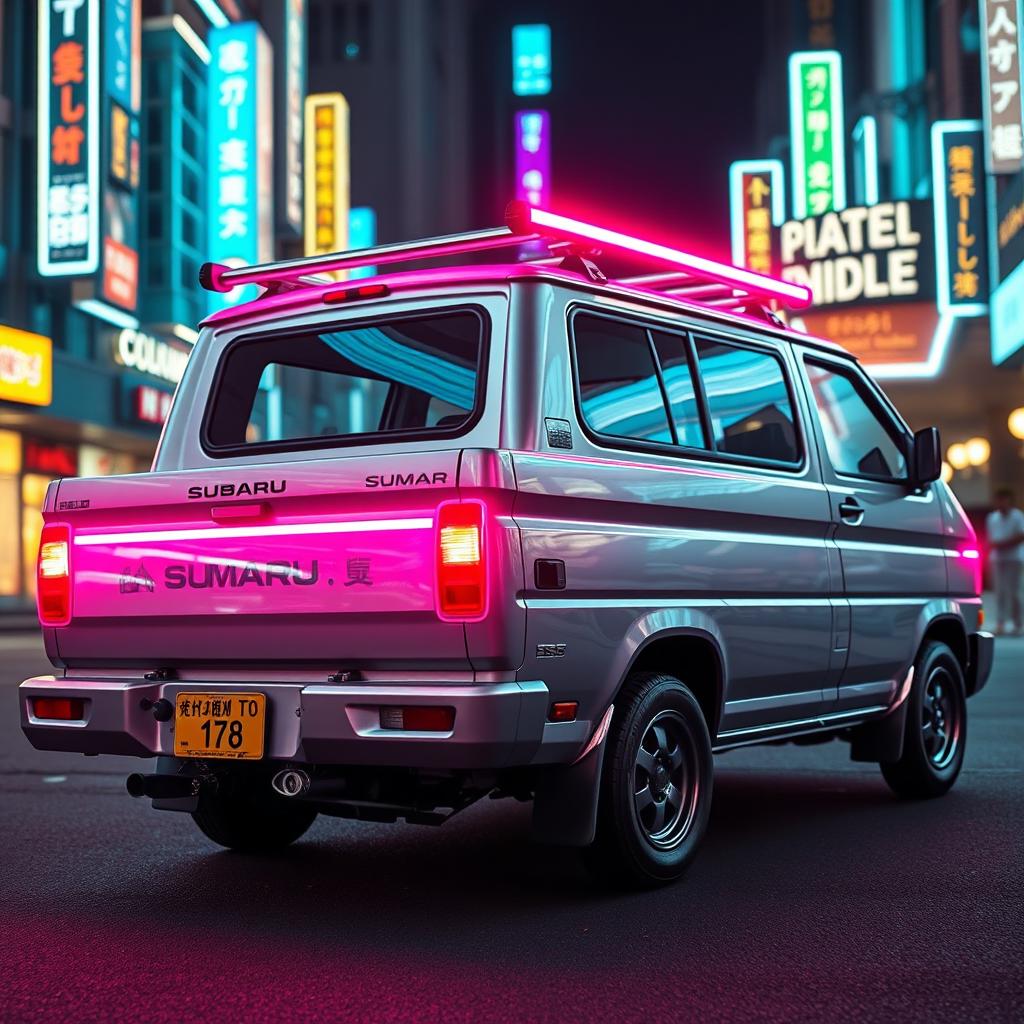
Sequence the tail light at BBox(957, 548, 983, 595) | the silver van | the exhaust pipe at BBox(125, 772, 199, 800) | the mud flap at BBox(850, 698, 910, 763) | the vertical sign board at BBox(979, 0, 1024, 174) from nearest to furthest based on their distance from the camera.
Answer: the silver van < the exhaust pipe at BBox(125, 772, 199, 800) < the mud flap at BBox(850, 698, 910, 763) < the tail light at BBox(957, 548, 983, 595) < the vertical sign board at BBox(979, 0, 1024, 174)

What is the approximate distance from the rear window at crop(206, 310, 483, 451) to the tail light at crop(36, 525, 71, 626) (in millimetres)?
742

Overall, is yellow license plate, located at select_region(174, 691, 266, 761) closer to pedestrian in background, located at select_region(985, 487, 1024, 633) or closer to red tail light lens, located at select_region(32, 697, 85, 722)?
red tail light lens, located at select_region(32, 697, 85, 722)

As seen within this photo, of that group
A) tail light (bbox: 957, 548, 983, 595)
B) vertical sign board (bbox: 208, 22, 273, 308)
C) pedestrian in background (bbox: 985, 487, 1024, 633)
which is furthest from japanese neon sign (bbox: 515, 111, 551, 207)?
tail light (bbox: 957, 548, 983, 595)

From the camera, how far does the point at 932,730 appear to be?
7.04 metres

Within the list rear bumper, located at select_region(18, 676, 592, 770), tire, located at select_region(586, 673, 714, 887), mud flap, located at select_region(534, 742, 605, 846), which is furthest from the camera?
tire, located at select_region(586, 673, 714, 887)

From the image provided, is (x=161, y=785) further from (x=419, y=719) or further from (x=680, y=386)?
(x=680, y=386)

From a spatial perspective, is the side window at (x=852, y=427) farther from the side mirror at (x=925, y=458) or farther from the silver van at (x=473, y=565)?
the silver van at (x=473, y=565)

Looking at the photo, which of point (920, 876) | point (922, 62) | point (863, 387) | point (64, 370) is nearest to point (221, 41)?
point (64, 370)

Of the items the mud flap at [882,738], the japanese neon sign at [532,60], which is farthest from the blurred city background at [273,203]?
the japanese neon sign at [532,60]

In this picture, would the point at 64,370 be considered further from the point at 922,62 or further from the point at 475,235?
the point at 475,235

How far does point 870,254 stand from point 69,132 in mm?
14616

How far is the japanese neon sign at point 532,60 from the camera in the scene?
111m

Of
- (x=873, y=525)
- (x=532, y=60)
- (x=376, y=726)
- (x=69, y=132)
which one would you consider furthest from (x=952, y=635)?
(x=532, y=60)

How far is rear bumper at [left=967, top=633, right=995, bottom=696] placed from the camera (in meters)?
7.41
